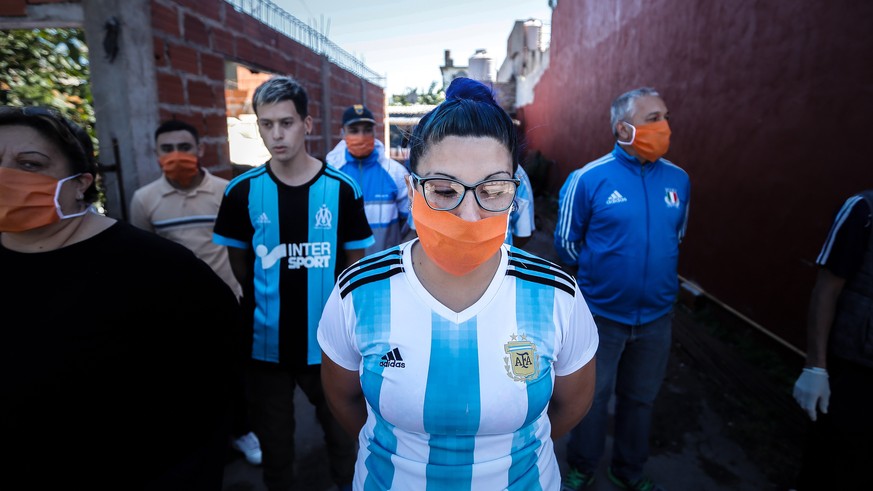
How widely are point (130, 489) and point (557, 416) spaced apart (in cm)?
139

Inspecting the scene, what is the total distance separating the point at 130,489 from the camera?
59.5 inches

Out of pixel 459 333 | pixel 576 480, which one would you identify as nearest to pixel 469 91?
pixel 459 333

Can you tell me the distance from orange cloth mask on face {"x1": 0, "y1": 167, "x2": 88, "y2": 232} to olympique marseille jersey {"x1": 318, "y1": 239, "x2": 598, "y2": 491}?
96cm

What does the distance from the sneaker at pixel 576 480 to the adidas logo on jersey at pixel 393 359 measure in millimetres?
2001

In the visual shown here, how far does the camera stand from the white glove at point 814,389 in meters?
2.24

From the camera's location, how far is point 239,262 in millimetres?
2520

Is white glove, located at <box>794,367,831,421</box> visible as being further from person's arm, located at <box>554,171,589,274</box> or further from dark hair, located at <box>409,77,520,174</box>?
dark hair, located at <box>409,77,520,174</box>

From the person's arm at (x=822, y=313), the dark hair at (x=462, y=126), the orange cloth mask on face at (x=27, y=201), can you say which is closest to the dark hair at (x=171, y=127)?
the orange cloth mask on face at (x=27, y=201)

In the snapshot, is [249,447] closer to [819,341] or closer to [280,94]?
[280,94]

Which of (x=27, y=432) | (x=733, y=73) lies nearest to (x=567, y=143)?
(x=733, y=73)

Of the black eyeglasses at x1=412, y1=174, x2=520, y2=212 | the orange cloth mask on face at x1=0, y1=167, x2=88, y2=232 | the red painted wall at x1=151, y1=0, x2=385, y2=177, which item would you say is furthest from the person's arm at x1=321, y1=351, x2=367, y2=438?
the red painted wall at x1=151, y1=0, x2=385, y2=177

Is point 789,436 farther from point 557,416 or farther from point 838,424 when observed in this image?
point 557,416

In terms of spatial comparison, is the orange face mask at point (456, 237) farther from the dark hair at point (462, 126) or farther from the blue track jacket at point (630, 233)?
the blue track jacket at point (630, 233)

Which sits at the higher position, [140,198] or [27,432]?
[140,198]
